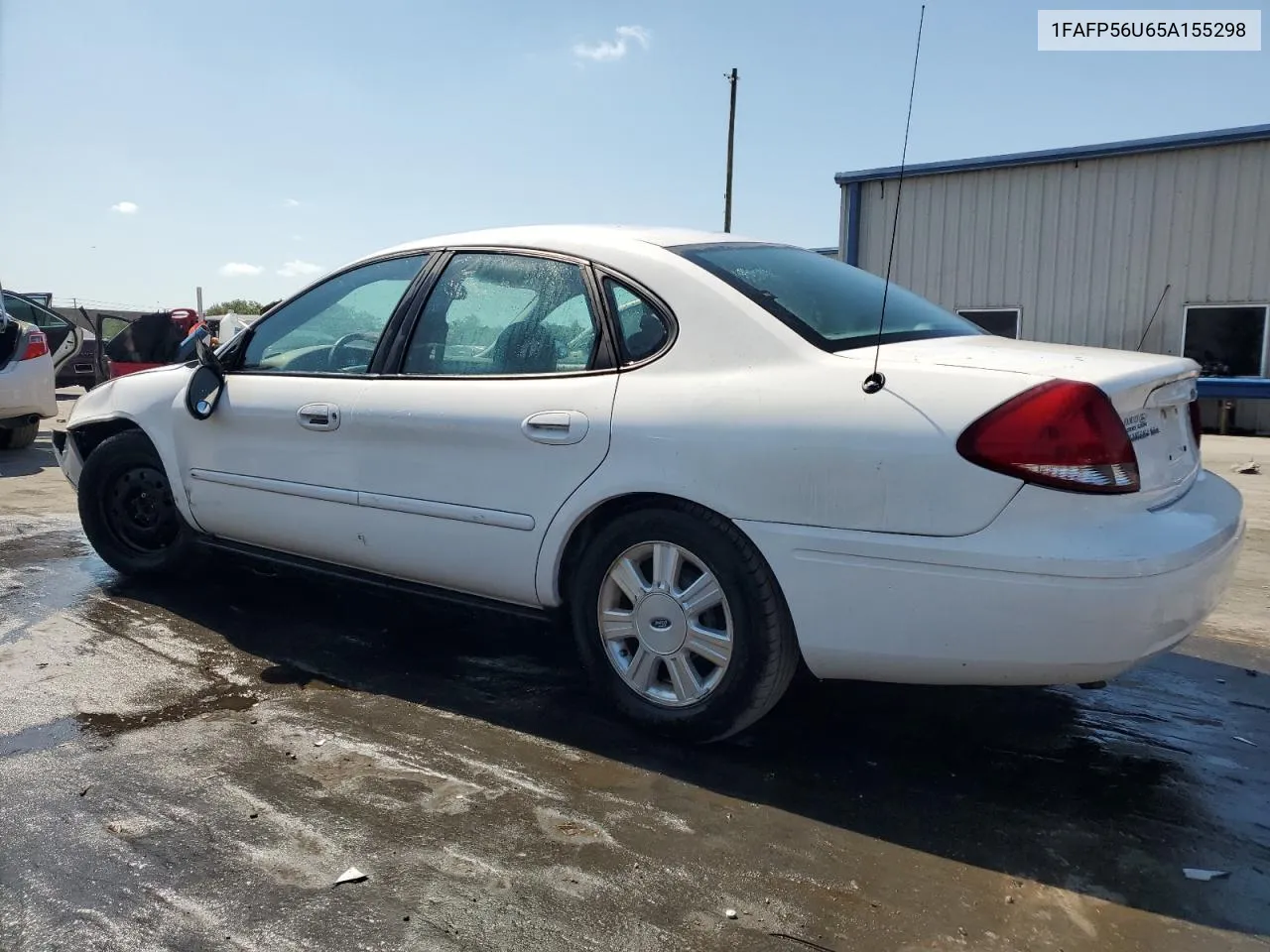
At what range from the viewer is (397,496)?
3.69 meters

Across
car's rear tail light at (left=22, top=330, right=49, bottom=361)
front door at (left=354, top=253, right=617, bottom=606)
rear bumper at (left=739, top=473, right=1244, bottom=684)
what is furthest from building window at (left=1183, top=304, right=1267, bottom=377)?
car's rear tail light at (left=22, top=330, right=49, bottom=361)

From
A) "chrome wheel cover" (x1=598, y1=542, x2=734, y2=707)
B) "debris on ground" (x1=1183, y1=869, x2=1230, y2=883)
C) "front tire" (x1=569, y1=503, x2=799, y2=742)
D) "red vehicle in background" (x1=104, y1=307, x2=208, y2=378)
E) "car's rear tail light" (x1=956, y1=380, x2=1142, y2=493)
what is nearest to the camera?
"debris on ground" (x1=1183, y1=869, x2=1230, y2=883)

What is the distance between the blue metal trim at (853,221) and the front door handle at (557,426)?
13.8 m

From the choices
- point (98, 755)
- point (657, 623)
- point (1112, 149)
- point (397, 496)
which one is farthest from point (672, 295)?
point (1112, 149)

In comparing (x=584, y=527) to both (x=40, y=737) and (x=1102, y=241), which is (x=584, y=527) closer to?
(x=40, y=737)

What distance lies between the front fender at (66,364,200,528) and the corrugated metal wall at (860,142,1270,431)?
1305 cm

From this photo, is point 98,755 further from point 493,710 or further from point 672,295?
point 672,295

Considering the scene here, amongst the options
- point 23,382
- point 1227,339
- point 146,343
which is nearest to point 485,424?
point 23,382

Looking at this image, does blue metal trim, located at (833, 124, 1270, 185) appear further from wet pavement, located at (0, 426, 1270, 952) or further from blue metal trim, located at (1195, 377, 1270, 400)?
wet pavement, located at (0, 426, 1270, 952)

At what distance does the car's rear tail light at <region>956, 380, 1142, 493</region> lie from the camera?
2.56 m

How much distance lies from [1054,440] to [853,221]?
14.7 metres

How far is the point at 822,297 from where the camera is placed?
10.9 ft

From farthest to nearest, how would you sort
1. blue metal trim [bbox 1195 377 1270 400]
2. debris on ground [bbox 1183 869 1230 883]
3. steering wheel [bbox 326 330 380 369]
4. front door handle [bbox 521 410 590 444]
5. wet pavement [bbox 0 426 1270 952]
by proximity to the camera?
blue metal trim [bbox 1195 377 1270 400] < steering wheel [bbox 326 330 380 369] < front door handle [bbox 521 410 590 444] < debris on ground [bbox 1183 869 1230 883] < wet pavement [bbox 0 426 1270 952]

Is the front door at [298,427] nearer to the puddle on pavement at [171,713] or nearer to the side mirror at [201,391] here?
the side mirror at [201,391]
